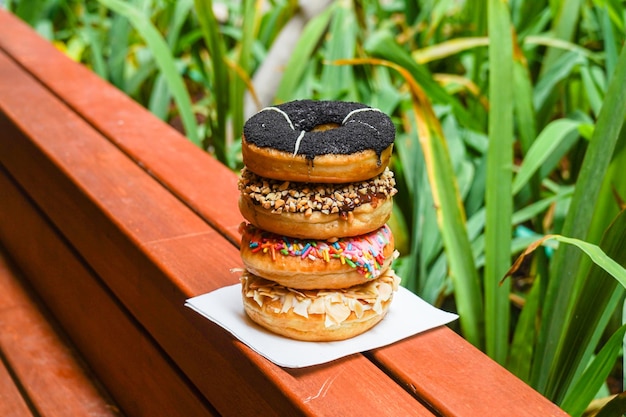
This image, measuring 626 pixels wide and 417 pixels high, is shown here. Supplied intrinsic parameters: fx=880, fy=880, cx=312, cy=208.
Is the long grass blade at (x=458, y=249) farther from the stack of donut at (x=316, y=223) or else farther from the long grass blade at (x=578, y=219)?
the stack of donut at (x=316, y=223)

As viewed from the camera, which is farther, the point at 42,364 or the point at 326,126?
the point at 42,364

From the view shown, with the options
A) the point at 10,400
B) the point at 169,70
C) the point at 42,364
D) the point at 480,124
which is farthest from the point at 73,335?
the point at 480,124

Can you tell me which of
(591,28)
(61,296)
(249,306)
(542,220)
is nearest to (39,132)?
(61,296)

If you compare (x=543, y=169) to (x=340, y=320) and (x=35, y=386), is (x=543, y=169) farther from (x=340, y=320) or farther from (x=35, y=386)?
(x=35, y=386)

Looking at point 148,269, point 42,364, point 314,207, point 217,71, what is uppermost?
point 314,207

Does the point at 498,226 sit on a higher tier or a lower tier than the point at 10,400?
higher

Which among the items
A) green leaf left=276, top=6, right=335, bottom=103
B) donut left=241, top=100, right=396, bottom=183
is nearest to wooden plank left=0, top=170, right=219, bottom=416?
donut left=241, top=100, right=396, bottom=183

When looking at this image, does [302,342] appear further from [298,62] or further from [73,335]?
[298,62]

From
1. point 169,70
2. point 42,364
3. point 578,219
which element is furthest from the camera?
point 169,70

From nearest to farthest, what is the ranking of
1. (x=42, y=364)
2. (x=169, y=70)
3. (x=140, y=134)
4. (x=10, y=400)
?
(x=10, y=400)
(x=42, y=364)
(x=140, y=134)
(x=169, y=70)
